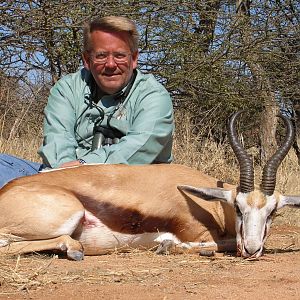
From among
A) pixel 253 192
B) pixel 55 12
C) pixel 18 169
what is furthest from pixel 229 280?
pixel 55 12

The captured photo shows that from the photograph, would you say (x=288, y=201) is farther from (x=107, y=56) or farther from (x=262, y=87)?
(x=262, y=87)

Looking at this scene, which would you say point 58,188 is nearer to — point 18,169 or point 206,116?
point 18,169

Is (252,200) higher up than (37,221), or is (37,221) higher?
(252,200)

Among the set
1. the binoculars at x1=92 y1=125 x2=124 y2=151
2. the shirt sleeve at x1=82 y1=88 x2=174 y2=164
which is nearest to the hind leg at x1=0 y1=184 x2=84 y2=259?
the shirt sleeve at x1=82 y1=88 x2=174 y2=164

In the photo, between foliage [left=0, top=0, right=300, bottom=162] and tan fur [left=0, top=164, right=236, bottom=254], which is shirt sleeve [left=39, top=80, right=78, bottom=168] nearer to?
tan fur [left=0, top=164, right=236, bottom=254]

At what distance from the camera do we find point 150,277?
4094mm

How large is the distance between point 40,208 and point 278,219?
3652 mm

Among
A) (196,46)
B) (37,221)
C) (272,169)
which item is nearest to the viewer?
(37,221)

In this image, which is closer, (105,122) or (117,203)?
(117,203)

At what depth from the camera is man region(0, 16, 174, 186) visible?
5.82 m

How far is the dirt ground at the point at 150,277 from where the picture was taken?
3.64 meters

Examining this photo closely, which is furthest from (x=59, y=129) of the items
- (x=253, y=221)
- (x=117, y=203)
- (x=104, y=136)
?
(x=253, y=221)

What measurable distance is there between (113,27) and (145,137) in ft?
3.48

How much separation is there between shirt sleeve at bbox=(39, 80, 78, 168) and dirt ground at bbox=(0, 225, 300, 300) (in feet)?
3.72
